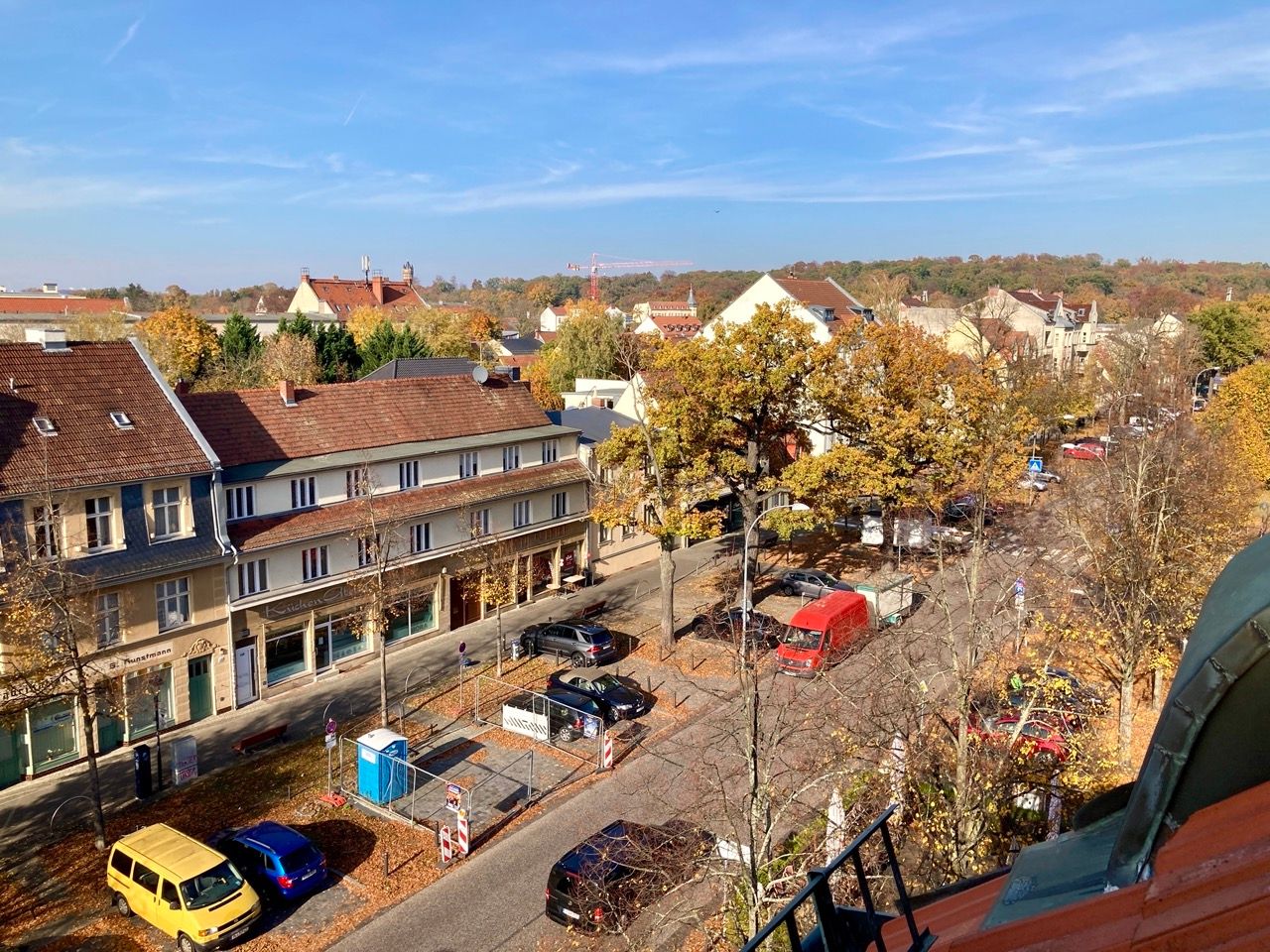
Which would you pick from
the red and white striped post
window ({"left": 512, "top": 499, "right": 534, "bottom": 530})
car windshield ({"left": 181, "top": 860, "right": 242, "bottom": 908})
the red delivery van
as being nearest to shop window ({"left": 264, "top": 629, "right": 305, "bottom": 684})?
window ({"left": 512, "top": 499, "right": 534, "bottom": 530})

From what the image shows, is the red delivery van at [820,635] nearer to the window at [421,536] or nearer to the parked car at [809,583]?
the parked car at [809,583]

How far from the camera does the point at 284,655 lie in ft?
89.8

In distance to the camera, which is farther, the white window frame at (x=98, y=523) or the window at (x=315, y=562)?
the window at (x=315, y=562)

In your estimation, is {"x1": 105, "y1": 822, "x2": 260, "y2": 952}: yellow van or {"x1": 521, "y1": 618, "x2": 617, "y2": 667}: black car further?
{"x1": 521, "y1": 618, "x2": 617, "y2": 667}: black car

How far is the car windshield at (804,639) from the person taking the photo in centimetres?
2775

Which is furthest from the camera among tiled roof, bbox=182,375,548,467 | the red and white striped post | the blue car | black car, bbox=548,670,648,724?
tiled roof, bbox=182,375,548,467

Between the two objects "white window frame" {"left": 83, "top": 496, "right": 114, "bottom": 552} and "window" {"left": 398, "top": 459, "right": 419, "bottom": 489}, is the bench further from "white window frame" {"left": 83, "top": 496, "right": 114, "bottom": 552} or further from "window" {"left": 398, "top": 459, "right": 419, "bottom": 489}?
"window" {"left": 398, "top": 459, "right": 419, "bottom": 489}

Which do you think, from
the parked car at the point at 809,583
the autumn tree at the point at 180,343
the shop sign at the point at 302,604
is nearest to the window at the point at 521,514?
the shop sign at the point at 302,604

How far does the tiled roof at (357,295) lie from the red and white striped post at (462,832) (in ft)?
304

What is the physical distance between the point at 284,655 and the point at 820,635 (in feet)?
53.8

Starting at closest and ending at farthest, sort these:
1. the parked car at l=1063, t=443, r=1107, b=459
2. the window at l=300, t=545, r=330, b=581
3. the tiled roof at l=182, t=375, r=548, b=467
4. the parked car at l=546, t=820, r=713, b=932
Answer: the parked car at l=546, t=820, r=713, b=932 → the window at l=300, t=545, r=330, b=581 → the tiled roof at l=182, t=375, r=548, b=467 → the parked car at l=1063, t=443, r=1107, b=459

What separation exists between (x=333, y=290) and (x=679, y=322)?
47.1 m

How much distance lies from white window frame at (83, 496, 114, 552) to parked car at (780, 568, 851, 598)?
2373 centimetres

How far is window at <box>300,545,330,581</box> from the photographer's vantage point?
27234 mm
